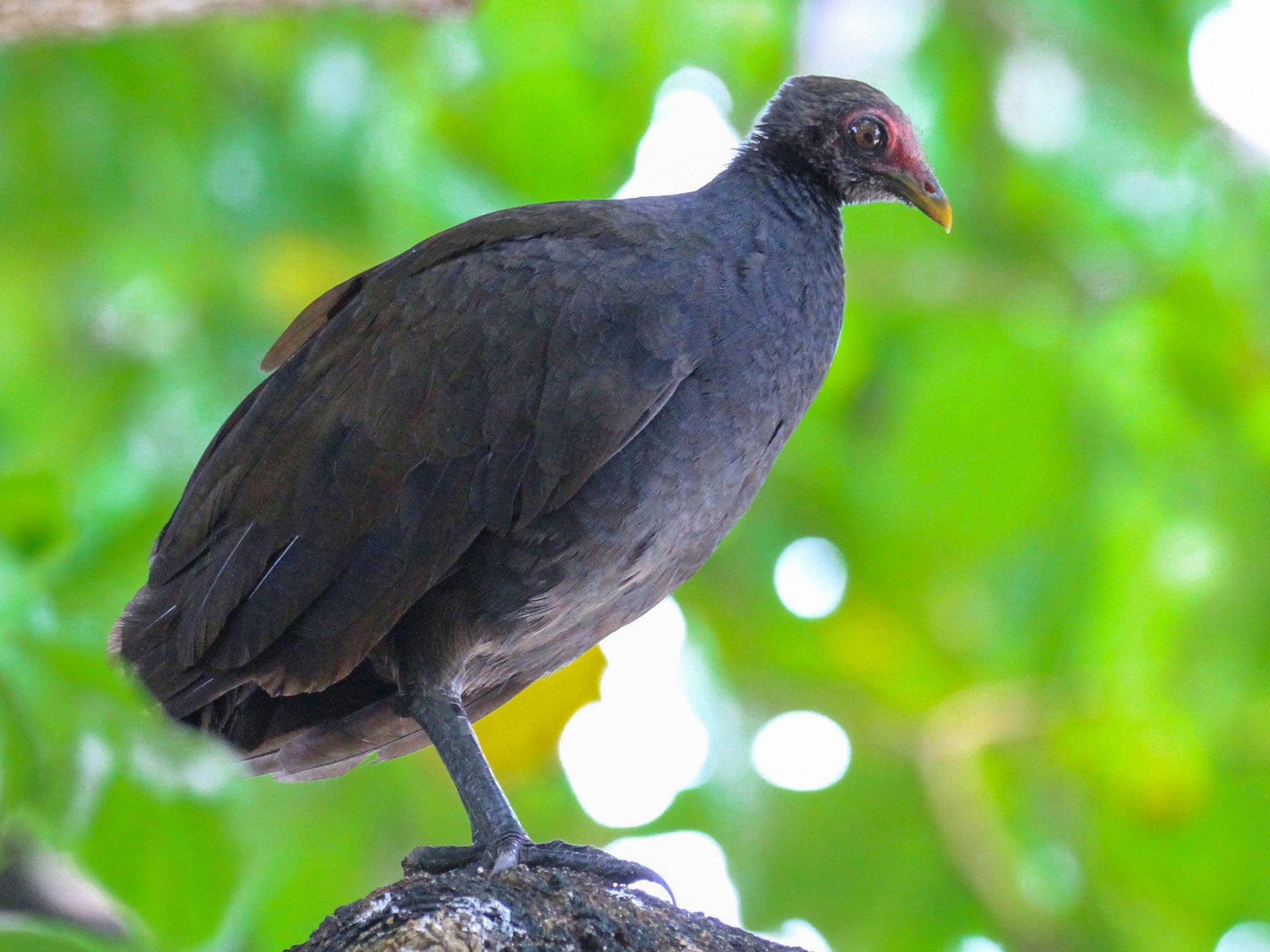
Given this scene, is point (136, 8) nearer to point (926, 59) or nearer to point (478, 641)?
point (478, 641)

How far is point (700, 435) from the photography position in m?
2.99

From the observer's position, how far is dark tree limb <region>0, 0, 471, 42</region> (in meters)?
3.34

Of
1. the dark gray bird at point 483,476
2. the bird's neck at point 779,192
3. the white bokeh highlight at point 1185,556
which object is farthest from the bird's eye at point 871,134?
the white bokeh highlight at point 1185,556

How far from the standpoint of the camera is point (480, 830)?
2857 mm

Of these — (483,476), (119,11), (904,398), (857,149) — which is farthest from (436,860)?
(904,398)

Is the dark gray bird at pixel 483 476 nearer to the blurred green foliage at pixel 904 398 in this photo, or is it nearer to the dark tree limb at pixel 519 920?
the dark tree limb at pixel 519 920

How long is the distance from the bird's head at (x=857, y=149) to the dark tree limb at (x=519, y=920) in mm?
1902

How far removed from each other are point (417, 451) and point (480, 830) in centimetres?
81

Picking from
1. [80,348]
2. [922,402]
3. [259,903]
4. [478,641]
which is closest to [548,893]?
[478,641]

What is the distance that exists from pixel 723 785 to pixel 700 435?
3015mm

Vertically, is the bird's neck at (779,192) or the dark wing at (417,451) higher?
the bird's neck at (779,192)

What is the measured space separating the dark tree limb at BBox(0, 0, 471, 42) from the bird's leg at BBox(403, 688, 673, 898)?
1.86 meters

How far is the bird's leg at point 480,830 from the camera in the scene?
2754 mm

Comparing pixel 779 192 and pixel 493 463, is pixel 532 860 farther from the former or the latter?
pixel 779 192
